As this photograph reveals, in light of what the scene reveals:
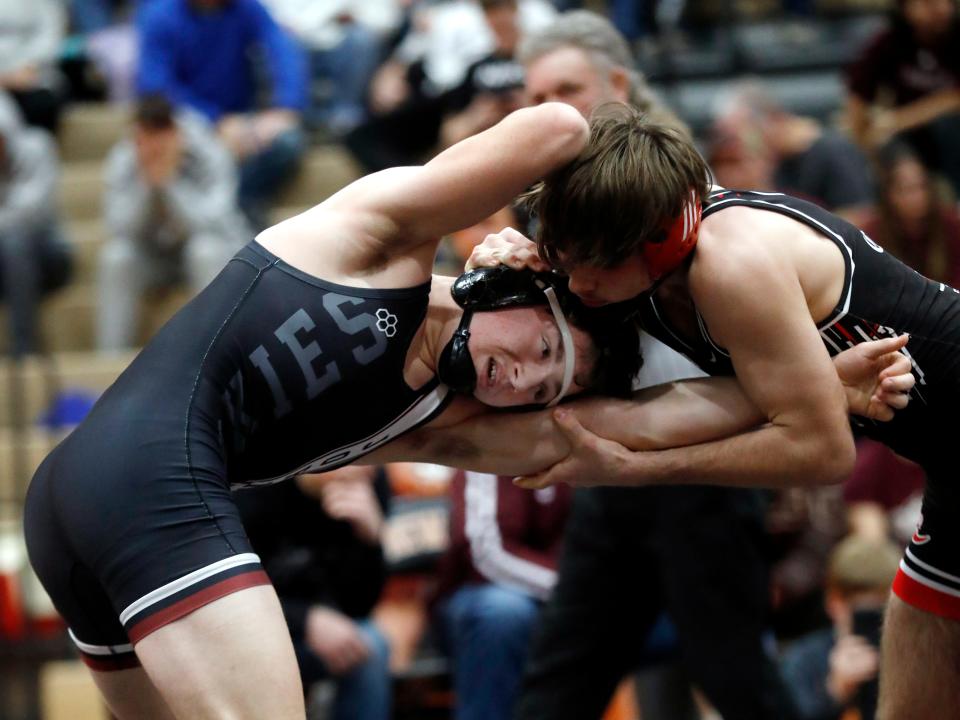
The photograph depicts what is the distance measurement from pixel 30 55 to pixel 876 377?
610cm

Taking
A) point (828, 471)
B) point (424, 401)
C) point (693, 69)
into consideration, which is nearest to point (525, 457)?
point (424, 401)

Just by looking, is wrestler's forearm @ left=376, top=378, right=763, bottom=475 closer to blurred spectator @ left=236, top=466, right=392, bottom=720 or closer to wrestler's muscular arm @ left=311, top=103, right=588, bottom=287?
wrestler's muscular arm @ left=311, top=103, right=588, bottom=287

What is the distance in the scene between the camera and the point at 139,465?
9.29 feet

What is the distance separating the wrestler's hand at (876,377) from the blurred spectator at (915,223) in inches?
117

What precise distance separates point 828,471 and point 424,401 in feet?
2.89

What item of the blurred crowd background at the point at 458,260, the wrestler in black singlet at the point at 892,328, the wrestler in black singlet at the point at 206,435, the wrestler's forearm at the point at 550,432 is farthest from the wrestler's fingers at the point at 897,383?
the wrestler in black singlet at the point at 206,435

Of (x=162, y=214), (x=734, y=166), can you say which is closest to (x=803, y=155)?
(x=734, y=166)

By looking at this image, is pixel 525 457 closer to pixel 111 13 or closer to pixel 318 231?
pixel 318 231

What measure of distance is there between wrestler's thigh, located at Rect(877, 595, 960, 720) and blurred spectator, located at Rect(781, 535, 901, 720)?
3.79 feet

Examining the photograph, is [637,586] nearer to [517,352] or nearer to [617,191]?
[517,352]

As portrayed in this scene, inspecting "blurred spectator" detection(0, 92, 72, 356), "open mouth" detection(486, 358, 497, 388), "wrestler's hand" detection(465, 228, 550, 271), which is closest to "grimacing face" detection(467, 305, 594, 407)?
"open mouth" detection(486, 358, 497, 388)

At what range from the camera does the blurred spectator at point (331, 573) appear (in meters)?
4.72

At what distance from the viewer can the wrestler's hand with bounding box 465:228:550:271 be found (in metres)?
3.23

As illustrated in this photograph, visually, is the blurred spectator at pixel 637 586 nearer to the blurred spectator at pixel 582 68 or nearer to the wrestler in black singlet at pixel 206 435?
the blurred spectator at pixel 582 68
